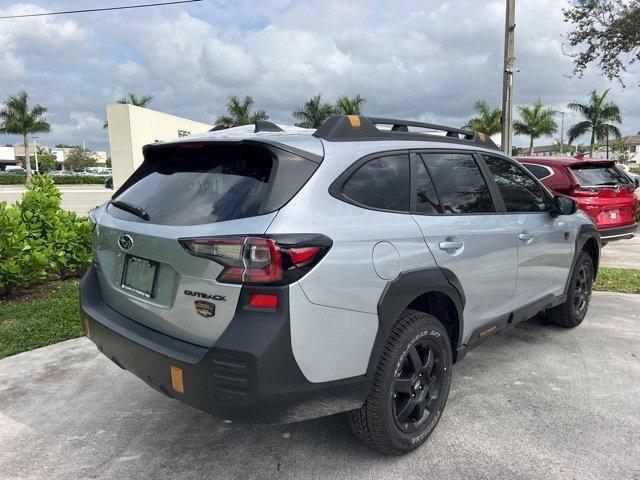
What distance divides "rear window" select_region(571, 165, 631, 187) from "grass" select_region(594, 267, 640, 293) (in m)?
1.22

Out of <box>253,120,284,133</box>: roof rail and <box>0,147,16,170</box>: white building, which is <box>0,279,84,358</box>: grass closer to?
<box>253,120,284,133</box>: roof rail

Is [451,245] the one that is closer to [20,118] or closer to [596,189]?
[596,189]

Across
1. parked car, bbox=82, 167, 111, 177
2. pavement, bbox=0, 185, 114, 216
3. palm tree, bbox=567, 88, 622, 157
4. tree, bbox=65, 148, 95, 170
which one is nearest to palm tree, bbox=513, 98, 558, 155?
palm tree, bbox=567, 88, 622, 157

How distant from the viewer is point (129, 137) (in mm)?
A: 15422

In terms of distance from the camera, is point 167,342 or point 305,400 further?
point 167,342

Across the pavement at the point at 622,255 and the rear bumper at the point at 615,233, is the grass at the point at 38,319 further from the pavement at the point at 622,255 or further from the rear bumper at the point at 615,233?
the pavement at the point at 622,255

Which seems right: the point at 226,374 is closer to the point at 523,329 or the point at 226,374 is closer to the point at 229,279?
the point at 229,279

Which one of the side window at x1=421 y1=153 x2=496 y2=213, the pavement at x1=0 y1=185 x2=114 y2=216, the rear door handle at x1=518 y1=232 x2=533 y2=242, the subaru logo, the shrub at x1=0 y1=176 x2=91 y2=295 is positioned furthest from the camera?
the pavement at x1=0 y1=185 x2=114 y2=216

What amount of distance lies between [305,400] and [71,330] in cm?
349

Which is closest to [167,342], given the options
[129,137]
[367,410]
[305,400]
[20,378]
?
[305,400]

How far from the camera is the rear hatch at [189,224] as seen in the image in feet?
7.48

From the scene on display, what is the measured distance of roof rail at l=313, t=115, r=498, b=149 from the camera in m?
2.69

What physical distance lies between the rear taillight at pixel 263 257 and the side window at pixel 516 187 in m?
1.98

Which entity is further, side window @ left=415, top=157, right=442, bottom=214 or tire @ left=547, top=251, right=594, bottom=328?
tire @ left=547, top=251, right=594, bottom=328
